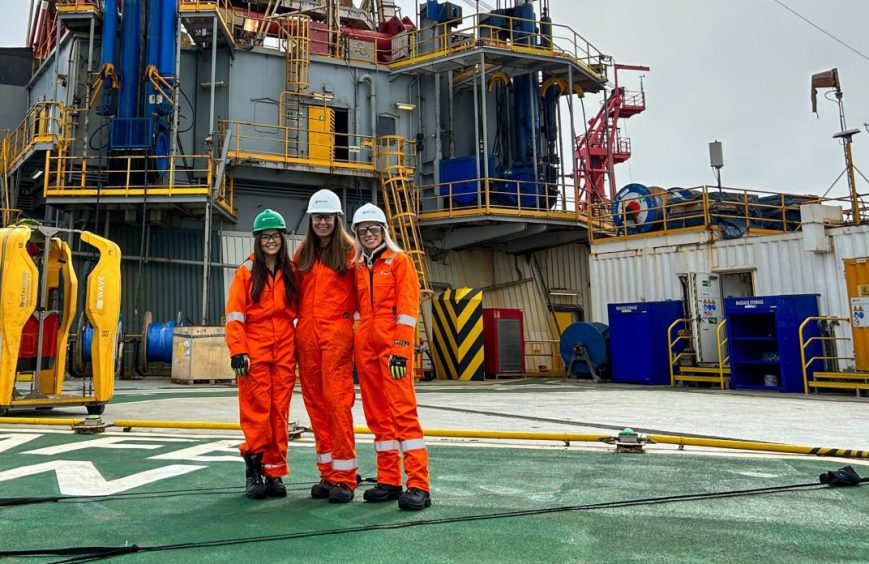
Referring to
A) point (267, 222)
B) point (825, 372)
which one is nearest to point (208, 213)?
point (267, 222)

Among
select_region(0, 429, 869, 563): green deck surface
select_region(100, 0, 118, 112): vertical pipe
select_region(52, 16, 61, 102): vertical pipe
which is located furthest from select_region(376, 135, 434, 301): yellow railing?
select_region(0, 429, 869, 563): green deck surface

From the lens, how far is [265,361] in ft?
12.3

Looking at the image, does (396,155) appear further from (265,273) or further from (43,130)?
(265,273)

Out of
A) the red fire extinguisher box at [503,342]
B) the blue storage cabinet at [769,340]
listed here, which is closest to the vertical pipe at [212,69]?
the red fire extinguisher box at [503,342]

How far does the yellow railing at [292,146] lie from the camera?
1681cm

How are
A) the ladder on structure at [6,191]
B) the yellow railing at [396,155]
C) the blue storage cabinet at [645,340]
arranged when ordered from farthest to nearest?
the yellow railing at [396,155] < the ladder on structure at [6,191] < the blue storage cabinet at [645,340]

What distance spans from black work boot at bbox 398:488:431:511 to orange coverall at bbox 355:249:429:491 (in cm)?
13

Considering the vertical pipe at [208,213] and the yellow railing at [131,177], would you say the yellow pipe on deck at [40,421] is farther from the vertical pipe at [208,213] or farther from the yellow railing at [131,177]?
the yellow railing at [131,177]

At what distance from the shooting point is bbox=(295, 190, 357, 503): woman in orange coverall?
3.65 metres

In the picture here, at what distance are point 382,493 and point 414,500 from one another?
338 millimetres

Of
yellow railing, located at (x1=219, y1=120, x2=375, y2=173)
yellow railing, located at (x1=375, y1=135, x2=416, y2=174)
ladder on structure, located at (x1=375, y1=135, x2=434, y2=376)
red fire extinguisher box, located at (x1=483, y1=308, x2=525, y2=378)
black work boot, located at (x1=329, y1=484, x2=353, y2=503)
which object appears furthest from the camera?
yellow railing, located at (x1=375, y1=135, x2=416, y2=174)

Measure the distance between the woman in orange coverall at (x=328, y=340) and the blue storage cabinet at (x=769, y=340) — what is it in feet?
31.7

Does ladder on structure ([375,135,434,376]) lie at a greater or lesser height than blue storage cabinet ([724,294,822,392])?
greater

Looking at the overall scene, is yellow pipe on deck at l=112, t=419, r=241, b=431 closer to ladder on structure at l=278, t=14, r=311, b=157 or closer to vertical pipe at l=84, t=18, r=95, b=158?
vertical pipe at l=84, t=18, r=95, b=158
